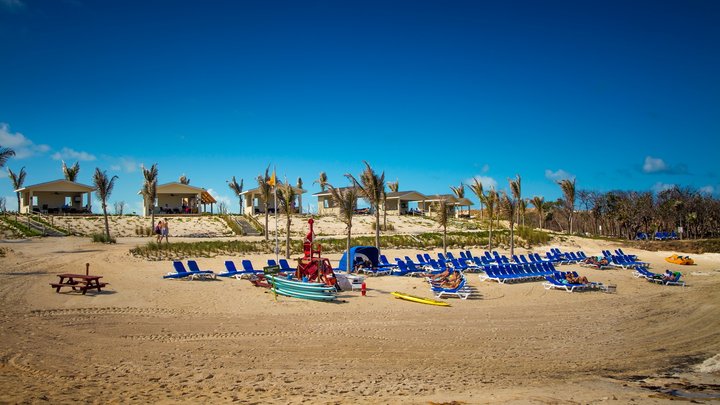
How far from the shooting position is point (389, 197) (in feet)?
179

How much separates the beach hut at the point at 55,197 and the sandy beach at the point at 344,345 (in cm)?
2911

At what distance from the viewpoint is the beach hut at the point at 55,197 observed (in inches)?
1672

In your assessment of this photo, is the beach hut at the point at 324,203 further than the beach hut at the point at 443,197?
No

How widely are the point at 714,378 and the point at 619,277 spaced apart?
15.3 meters

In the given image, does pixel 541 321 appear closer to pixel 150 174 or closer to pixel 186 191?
pixel 150 174

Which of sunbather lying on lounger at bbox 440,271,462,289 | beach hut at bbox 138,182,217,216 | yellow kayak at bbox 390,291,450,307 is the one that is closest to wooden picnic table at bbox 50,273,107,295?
yellow kayak at bbox 390,291,450,307

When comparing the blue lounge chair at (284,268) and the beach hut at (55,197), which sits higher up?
the beach hut at (55,197)

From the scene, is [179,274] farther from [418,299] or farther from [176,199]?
[176,199]

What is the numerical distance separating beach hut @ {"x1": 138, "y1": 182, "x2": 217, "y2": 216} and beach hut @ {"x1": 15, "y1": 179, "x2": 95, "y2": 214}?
230 inches

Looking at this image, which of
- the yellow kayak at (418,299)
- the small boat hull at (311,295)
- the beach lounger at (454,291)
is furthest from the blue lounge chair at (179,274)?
the beach lounger at (454,291)

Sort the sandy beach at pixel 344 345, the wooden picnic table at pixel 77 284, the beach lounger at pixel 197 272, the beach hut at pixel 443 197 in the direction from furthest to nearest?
the beach hut at pixel 443 197 < the beach lounger at pixel 197 272 < the wooden picnic table at pixel 77 284 < the sandy beach at pixel 344 345

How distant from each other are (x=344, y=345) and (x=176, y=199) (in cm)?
4205

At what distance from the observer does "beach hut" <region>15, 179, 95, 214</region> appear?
42.5m

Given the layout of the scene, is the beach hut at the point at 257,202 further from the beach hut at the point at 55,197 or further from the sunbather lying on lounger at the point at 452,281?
the sunbather lying on lounger at the point at 452,281
